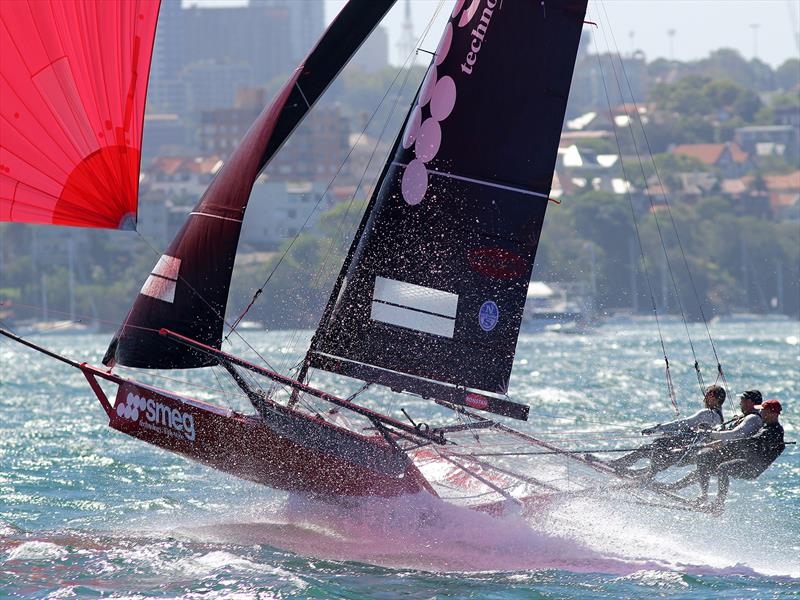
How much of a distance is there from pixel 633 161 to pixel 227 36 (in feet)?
320

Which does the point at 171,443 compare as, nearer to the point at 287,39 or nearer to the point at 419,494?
the point at 419,494

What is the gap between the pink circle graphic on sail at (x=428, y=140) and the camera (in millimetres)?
9281

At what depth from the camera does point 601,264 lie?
68.6 m

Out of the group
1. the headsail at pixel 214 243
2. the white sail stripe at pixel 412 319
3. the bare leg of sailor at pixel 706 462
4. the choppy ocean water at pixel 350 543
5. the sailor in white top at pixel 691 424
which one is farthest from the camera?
the sailor in white top at pixel 691 424

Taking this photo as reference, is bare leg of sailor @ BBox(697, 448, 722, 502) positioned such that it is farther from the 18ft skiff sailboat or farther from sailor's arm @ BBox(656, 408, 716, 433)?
the 18ft skiff sailboat

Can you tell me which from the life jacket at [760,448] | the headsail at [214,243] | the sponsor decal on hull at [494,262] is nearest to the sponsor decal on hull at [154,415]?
the headsail at [214,243]

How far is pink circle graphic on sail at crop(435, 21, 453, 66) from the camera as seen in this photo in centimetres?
924

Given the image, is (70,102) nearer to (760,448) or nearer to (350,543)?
(350,543)

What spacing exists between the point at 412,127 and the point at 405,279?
3.07ft

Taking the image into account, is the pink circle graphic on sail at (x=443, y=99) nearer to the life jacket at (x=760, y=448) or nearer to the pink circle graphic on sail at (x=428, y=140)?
the pink circle graphic on sail at (x=428, y=140)

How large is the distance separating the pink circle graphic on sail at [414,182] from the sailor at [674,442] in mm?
2051

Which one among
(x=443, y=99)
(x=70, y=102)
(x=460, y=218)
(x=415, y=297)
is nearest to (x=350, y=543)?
(x=415, y=297)

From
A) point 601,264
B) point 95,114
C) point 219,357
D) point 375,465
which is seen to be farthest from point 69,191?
point 601,264

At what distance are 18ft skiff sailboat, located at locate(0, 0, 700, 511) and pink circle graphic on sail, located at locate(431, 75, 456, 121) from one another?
1 centimetres
